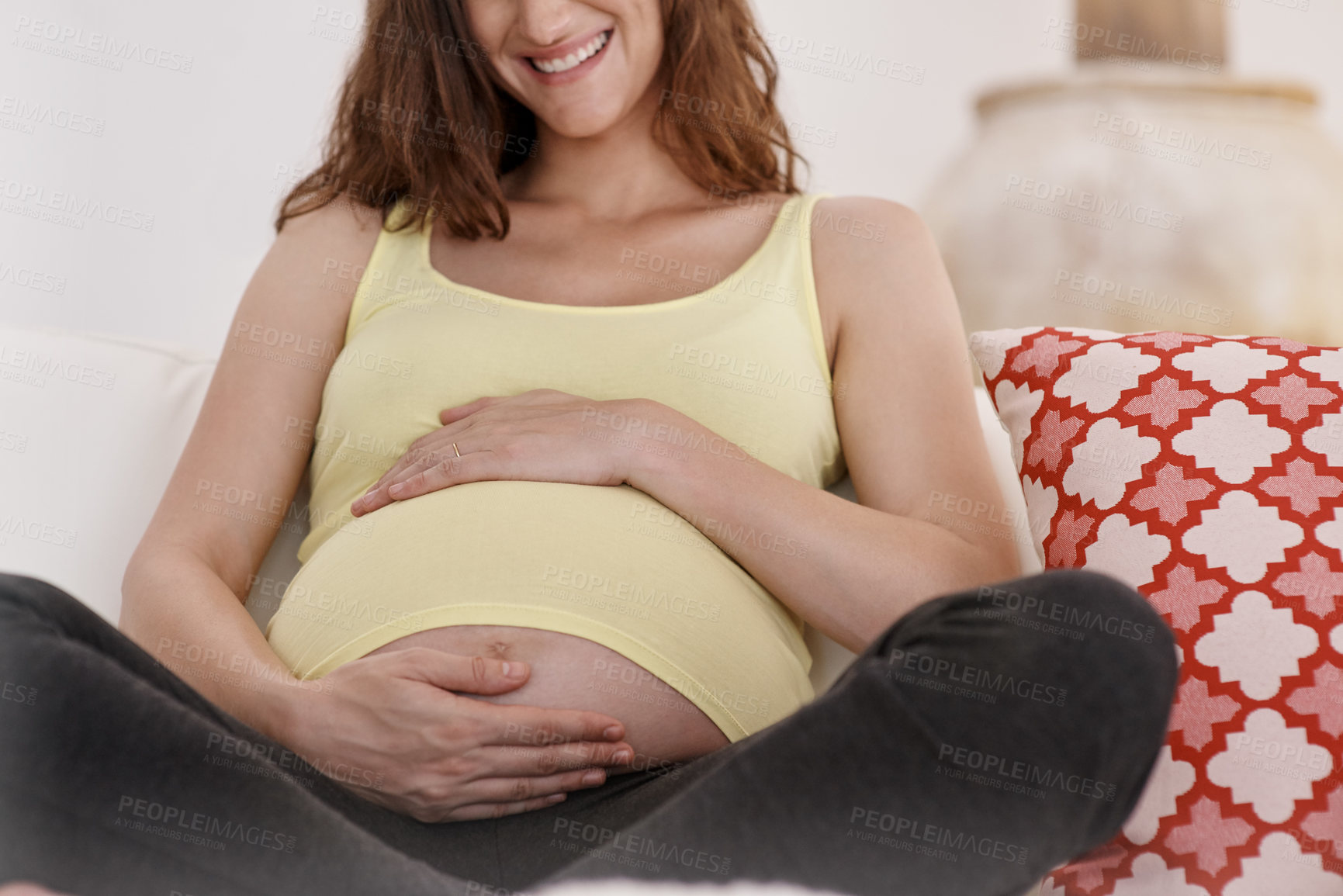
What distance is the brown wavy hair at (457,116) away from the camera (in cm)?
129

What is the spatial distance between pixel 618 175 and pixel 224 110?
0.97 meters

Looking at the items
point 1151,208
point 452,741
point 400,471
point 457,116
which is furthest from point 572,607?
point 1151,208

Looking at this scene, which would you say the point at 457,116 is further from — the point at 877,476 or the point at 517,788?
the point at 517,788

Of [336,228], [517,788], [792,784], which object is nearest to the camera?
[792,784]

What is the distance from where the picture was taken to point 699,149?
1.32 metres

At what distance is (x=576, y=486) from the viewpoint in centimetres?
99

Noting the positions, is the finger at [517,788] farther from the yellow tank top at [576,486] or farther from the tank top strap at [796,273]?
the tank top strap at [796,273]

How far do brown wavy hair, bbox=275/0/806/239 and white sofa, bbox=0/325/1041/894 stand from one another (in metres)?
0.26

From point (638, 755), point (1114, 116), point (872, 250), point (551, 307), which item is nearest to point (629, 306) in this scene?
point (551, 307)

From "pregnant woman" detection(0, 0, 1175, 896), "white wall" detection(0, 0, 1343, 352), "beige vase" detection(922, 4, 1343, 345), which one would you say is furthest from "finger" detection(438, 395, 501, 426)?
"beige vase" detection(922, 4, 1343, 345)

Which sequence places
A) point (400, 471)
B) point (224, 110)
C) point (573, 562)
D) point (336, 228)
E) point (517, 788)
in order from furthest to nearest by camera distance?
point (224, 110)
point (336, 228)
point (400, 471)
point (573, 562)
point (517, 788)

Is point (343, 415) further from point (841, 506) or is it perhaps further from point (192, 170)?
point (192, 170)

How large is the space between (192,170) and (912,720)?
1736 mm

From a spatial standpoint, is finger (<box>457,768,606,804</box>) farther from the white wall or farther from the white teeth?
the white wall
